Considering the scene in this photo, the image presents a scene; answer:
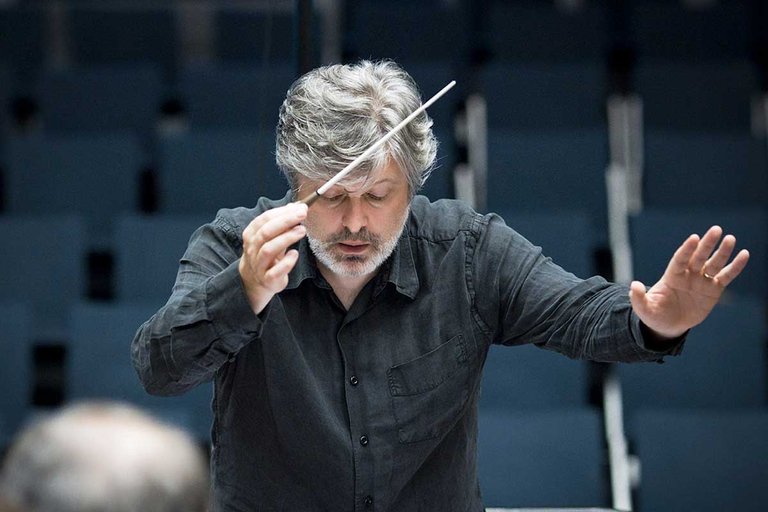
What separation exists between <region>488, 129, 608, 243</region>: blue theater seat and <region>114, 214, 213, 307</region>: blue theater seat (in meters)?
0.75

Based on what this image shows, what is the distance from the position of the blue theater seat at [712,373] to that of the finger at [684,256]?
1.33 meters

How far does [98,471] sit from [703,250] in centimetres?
76

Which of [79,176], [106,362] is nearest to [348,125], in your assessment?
[106,362]

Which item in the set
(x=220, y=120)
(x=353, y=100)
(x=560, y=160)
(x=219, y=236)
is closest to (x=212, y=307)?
(x=219, y=236)

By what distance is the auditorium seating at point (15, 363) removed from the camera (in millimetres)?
2604

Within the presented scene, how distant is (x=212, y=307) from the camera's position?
124 cm

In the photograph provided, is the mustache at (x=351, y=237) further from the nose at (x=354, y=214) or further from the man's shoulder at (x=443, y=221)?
the man's shoulder at (x=443, y=221)

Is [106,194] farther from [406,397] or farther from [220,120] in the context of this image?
[406,397]

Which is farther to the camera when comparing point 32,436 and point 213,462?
point 213,462

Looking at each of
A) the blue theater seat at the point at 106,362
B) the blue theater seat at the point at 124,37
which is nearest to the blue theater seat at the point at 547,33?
the blue theater seat at the point at 124,37

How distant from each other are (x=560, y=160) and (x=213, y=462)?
5.64 ft

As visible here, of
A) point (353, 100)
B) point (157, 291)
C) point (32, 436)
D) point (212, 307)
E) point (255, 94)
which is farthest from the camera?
point (255, 94)

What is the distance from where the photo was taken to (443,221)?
1.46 meters

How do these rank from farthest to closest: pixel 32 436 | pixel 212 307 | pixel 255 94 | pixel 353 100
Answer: pixel 255 94 → pixel 353 100 → pixel 212 307 → pixel 32 436
